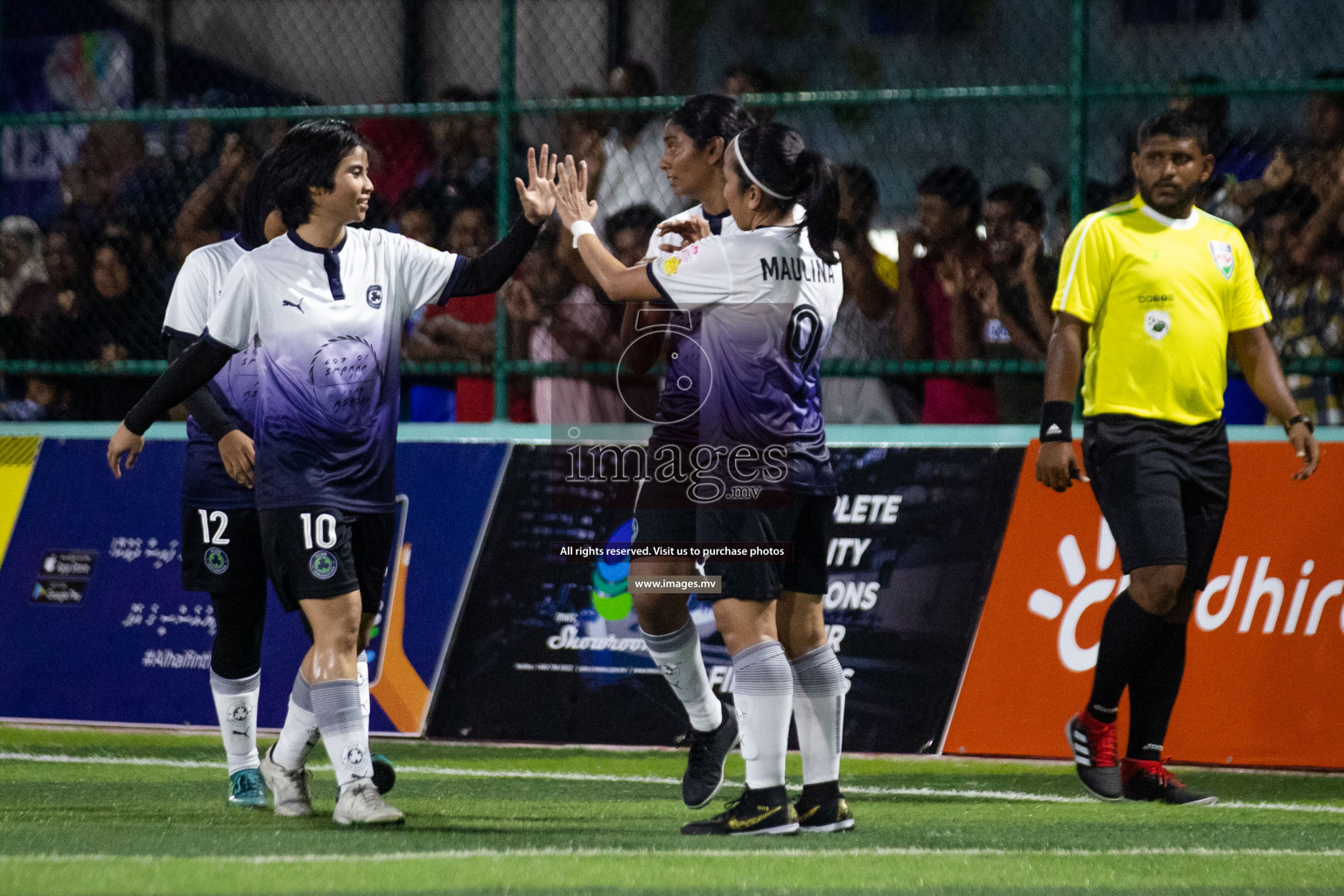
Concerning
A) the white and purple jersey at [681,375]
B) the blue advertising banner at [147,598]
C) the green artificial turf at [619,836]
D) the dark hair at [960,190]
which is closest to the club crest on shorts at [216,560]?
the green artificial turf at [619,836]

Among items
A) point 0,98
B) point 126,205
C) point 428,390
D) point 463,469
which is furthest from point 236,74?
point 463,469

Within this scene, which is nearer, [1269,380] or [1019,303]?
[1269,380]

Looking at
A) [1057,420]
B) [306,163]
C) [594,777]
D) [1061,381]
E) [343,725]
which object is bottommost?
[594,777]

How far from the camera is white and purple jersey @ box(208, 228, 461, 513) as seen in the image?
5.48 meters

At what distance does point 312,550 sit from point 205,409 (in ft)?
2.61

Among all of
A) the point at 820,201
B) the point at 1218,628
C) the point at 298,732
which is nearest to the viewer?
the point at 820,201

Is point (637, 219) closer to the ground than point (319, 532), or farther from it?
farther from it

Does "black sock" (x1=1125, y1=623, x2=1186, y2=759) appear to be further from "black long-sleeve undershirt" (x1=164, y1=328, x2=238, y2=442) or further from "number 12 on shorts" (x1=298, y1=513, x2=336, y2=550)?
"black long-sleeve undershirt" (x1=164, y1=328, x2=238, y2=442)

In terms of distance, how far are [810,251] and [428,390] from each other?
13.0ft

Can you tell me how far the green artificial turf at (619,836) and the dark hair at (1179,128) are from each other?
2.33 m

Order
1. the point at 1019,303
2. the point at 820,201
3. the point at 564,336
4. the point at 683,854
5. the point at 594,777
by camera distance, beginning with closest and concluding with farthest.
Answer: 1. the point at 683,854
2. the point at 820,201
3. the point at 594,777
4. the point at 1019,303
5. the point at 564,336

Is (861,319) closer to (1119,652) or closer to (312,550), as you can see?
(1119,652)

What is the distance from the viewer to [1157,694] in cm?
639

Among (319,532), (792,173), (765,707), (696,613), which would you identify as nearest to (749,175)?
(792,173)
